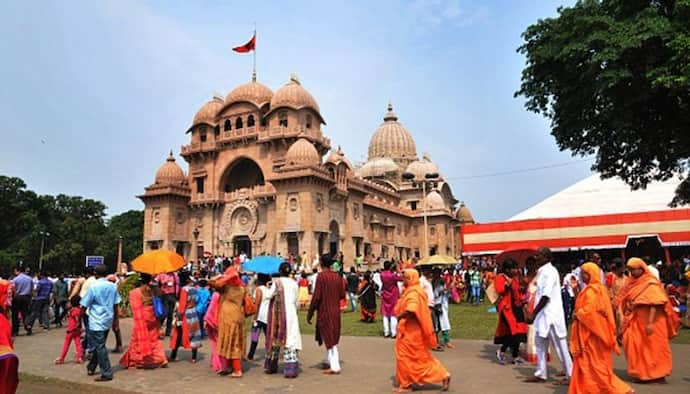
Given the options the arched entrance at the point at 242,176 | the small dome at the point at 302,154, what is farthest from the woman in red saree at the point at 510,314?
the arched entrance at the point at 242,176

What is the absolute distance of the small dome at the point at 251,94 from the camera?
1406 inches

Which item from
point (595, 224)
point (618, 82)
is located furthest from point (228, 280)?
point (595, 224)

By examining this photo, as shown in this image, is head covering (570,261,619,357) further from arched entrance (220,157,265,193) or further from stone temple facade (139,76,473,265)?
arched entrance (220,157,265,193)

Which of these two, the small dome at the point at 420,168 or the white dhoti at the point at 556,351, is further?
the small dome at the point at 420,168

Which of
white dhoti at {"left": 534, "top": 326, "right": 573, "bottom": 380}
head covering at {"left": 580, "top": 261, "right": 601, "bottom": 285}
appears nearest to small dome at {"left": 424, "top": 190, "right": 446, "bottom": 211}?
white dhoti at {"left": 534, "top": 326, "right": 573, "bottom": 380}

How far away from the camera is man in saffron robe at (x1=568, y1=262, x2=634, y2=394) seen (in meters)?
5.55

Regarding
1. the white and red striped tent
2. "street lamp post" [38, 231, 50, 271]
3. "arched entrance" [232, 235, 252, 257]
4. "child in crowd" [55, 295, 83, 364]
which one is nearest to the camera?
"child in crowd" [55, 295, 83, 364]

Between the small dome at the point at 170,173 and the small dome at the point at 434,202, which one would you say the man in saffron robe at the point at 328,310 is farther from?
the small dome at the point at 434,202

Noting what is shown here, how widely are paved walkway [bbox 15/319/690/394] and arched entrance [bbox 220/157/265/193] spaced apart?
26586 millimetres

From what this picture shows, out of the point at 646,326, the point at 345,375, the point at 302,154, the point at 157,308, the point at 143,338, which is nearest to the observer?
the point at 646,326

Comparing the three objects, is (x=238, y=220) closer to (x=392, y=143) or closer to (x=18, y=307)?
(x=18, y=307)

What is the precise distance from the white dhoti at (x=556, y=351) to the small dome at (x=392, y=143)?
5201 cm

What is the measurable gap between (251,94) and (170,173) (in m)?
8.10

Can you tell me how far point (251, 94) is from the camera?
118 ft
